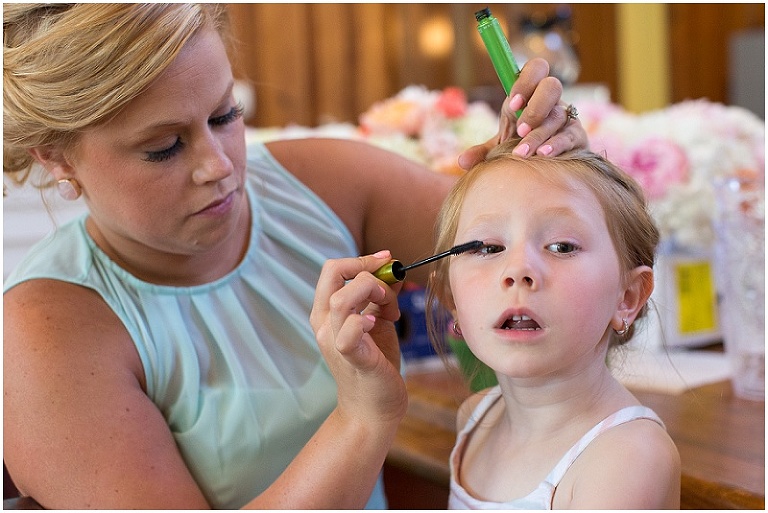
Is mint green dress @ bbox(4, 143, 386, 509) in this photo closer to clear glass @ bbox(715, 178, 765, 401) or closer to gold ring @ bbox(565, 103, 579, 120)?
gold ring @ bbox(565, 103, 579, 120)

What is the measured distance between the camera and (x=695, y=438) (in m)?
1.25

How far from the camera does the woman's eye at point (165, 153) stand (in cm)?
113

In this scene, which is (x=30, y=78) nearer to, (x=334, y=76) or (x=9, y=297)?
(x=9, y=297)

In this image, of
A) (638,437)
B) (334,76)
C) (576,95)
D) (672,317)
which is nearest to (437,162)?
(672,317)

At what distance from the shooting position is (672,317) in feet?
5.82

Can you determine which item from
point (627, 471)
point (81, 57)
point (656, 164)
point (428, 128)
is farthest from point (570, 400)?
point (428, 128)

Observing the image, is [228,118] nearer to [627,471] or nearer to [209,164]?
[209,164]

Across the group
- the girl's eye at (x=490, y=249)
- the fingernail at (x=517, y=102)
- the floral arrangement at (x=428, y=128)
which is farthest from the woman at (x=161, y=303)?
the floral arrangement at (x=428, y=128)

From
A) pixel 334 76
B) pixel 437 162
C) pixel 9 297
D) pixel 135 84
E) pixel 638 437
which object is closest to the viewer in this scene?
pixel 638 437

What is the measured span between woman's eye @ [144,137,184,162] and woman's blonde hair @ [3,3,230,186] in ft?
0.22

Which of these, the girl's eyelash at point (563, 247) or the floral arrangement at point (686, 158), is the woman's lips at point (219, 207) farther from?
the floral arrangement at point (686, 158)

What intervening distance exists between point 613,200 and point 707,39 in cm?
452

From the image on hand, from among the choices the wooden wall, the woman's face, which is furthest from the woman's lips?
the wooden wall

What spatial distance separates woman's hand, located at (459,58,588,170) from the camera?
103cm
